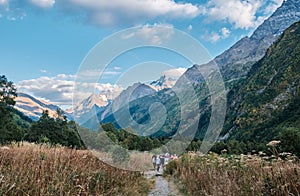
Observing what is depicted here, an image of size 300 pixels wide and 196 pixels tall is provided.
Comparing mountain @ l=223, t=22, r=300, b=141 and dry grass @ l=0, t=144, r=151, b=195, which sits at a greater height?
mountain @ l=223, t=22, r=300, b=141

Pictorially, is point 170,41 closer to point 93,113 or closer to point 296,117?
point 93,113

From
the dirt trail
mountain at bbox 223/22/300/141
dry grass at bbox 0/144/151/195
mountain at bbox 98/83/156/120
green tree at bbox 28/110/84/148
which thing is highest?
mountain at bbox 223/22/300/141

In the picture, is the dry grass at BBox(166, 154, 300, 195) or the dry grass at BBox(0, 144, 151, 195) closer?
the dry grass at BBox(0, 144, 151, 195)

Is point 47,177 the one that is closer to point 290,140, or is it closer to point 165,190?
point 165,190

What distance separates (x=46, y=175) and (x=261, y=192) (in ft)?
13.4

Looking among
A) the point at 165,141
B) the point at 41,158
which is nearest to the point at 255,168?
the point at 41,158

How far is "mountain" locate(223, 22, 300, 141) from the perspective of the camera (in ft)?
391

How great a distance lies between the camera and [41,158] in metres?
7.67

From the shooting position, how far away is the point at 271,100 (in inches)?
5349

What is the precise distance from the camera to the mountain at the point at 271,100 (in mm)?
119188

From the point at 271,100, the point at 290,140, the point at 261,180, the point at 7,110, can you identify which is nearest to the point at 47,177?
the point at 261,180

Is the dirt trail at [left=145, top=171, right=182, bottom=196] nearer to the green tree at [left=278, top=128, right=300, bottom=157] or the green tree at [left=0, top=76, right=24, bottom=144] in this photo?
the green tree at [left=278, top=128, right=300, bottom=157]

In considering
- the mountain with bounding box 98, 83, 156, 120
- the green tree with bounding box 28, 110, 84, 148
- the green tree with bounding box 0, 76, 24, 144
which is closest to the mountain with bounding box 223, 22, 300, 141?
the green tree with bounding box 28, 110, 84, 148

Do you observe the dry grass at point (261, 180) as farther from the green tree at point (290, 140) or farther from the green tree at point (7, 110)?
the green tree at point (7, 110)
